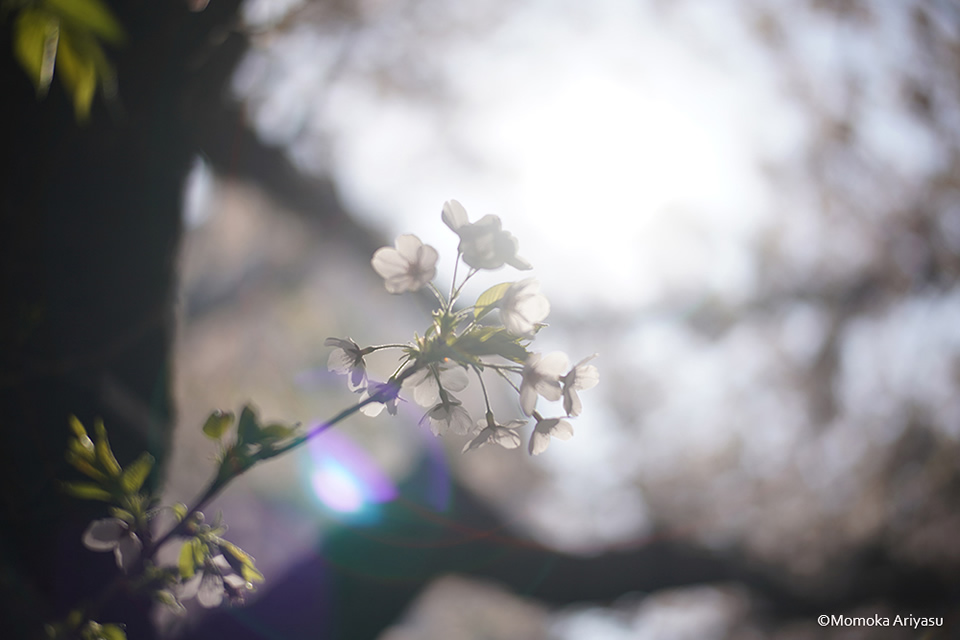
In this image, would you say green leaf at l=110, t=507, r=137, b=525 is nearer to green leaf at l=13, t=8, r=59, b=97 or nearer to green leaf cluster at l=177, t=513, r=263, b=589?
A: green leaf cluster at l=177, t=513, r=263, b=589

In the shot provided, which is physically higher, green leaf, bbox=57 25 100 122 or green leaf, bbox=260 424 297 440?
green leaf, bbox=57 25 100 122

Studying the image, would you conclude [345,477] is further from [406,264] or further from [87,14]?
[87,14]

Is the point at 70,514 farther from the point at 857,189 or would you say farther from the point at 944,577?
the point at 944,577

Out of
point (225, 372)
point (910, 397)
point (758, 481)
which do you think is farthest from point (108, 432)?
point (910, 397)

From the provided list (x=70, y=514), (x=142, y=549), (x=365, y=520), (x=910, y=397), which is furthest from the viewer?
(x=910, y=397)

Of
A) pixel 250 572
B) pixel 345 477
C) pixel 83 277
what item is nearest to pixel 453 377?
pixel 250 572

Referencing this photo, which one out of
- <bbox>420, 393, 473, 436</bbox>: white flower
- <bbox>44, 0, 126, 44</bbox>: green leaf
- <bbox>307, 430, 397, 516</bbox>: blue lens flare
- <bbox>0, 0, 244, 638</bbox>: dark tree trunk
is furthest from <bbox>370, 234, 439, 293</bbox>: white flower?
<bbox>307, 430, 397, 516</bbox>: blue lens flare
